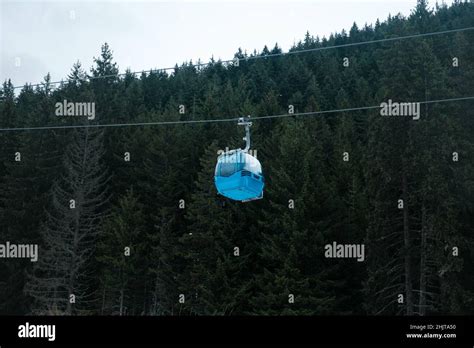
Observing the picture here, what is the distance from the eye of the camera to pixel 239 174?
1380 cm

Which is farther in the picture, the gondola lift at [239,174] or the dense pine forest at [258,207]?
the dense pine forest at [258,207]

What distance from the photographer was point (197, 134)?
46.5 meters

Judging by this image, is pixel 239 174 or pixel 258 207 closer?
pixel 239 174

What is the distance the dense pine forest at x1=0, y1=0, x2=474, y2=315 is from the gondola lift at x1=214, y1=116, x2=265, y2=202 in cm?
1810

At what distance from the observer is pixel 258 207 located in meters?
40.5

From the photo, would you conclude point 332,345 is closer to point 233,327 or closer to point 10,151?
point 233,327

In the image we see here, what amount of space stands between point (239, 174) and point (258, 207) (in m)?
26.8

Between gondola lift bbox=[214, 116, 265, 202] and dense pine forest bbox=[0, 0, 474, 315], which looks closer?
gondola lift bbox=[214, 116, 265, 202]

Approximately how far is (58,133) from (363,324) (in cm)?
4344

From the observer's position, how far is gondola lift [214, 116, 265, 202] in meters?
13.8

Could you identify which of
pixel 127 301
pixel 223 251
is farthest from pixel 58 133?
pixel 223 251

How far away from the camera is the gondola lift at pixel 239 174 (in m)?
13.8

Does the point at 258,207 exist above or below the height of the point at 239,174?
below

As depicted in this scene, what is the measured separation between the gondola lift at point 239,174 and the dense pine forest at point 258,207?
18.1 meters
